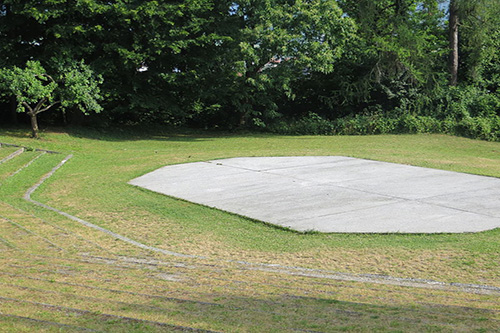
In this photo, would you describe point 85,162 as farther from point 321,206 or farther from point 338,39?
point 338,39

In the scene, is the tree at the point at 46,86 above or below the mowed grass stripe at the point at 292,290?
above

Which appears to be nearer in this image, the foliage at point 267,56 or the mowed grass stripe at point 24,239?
the mowed grass stripe at point 24,239

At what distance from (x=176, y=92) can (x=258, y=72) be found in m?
4.23

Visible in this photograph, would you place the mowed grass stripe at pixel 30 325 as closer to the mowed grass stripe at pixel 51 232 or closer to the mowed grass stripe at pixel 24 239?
the mowed grass stripe at pixel 24 239

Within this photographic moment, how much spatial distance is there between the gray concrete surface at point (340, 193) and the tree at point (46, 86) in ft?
27.2

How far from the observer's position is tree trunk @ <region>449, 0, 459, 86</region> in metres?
26.9

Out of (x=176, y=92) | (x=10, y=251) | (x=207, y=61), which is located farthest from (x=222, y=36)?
(x=10, y=251)

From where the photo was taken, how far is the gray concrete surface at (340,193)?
8.17 meters

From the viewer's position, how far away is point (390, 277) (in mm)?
5547

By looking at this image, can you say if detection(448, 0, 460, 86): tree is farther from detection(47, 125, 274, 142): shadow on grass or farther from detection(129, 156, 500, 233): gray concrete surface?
detection(129, 156, 500, 233): gray concrete surface

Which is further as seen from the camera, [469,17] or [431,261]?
[469,17]

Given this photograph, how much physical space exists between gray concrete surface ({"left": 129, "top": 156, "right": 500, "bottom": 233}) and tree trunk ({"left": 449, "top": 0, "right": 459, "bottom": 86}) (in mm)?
15477

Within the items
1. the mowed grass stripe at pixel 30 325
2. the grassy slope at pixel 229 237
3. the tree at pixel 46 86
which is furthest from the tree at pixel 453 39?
the mowed grass stripe at pixel 30 325

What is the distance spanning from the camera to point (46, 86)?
19.9 m
